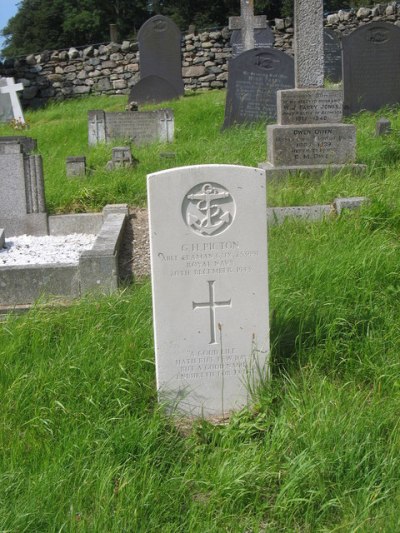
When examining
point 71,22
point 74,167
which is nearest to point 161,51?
point 74,167

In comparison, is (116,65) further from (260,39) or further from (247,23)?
(247,23)

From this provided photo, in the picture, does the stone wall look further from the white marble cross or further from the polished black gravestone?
the polished black gravestone

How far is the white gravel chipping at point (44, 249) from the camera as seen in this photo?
236 inches

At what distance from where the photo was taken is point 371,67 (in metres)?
11.8

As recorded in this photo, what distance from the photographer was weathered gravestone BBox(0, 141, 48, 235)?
6.82m

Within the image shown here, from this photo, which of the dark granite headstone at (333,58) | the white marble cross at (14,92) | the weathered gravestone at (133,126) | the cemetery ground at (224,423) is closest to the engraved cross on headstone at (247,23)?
the dark granite headstone at (333,58)

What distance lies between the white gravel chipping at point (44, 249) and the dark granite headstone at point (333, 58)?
33.5 feet

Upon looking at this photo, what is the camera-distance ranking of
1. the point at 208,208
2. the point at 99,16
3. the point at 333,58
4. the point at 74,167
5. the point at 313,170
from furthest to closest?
the point at 99,16 < the point at 333,58 < the point at 74,167 < the point at 313,170 < the point at 208,208

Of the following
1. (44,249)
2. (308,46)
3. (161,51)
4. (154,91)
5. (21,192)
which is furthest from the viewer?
(161,51)

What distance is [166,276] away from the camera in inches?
131

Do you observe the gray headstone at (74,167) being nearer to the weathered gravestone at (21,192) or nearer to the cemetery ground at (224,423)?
the weathered gravestone at (21,192)

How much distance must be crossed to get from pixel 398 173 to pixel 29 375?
15.5 ft

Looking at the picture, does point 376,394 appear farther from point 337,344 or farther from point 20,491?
point 20,491

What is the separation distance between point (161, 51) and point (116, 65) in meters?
3.09
